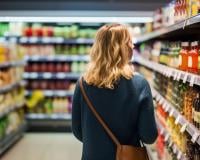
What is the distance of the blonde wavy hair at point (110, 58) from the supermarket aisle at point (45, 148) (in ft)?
12.5

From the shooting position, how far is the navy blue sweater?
105 inches

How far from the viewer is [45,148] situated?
22.9 feet

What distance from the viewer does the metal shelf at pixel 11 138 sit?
21.1ft

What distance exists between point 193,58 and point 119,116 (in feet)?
2.49

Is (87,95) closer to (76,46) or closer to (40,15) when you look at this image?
(40,15)

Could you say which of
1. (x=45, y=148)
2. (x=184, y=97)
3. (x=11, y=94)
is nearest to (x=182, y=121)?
(x=184, y=97)

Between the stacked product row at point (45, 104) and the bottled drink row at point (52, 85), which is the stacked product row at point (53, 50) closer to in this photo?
the bottled drink row at point (52, 85)

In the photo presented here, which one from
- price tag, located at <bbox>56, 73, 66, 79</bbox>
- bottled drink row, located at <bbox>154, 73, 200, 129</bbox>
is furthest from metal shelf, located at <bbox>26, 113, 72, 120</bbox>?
bottled drink row, located at <bbox>154, 73, 200, 129</bbox>

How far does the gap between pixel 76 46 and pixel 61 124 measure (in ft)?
5.53

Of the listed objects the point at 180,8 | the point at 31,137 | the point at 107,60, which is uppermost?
the point at 180,8

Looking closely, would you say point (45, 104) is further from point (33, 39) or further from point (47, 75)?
point (33, 39)

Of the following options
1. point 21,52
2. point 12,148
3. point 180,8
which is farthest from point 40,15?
point 180,8

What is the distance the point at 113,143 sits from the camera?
273 cm

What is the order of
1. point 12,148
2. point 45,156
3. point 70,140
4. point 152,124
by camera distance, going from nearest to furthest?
point 152,124, point 45,156, point 12,148, point 70,140
